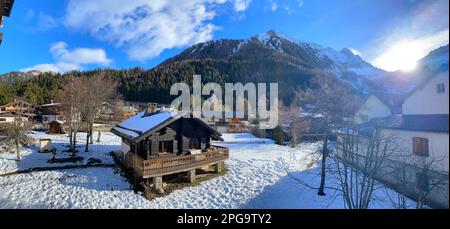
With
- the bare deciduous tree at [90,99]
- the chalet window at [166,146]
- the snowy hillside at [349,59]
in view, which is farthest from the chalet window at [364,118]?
the bare deciduous tree at [90,99]

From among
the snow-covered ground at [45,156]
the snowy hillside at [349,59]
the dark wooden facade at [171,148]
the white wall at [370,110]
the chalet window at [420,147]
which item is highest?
the snowy hillside at [349,59]

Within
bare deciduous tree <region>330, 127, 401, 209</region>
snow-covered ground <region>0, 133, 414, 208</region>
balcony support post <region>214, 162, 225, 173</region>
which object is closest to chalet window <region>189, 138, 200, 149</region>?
balcony support post <region>214, 162, 225, 173</region>

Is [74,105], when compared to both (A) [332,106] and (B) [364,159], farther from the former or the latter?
(B) [364,159]

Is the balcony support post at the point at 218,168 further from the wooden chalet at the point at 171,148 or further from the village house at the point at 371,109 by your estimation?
the village house at the point at 371,109

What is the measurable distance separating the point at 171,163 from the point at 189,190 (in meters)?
1.32

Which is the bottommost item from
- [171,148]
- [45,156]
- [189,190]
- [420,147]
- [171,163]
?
[189,190]

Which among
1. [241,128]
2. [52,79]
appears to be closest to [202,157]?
[241,128]

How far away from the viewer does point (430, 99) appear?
156 cm

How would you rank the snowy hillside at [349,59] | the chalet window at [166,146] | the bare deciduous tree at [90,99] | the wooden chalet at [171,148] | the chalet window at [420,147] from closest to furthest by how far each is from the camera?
1. the chalet window at [420,147]
2. the snowy hillside at [349,59]
3. the wooden chalet at [171,148]
4. the chalet window at [166,146]
5. the bare deciduous tree at [90,99]

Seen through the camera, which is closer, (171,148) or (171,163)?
(171,163)

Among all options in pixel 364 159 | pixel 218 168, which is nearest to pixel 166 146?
pixel 218 168

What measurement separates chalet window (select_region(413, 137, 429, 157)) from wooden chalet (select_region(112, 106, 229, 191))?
7.87 metres

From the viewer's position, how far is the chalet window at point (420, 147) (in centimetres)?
205

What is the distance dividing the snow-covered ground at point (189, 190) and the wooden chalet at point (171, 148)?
843 mm
